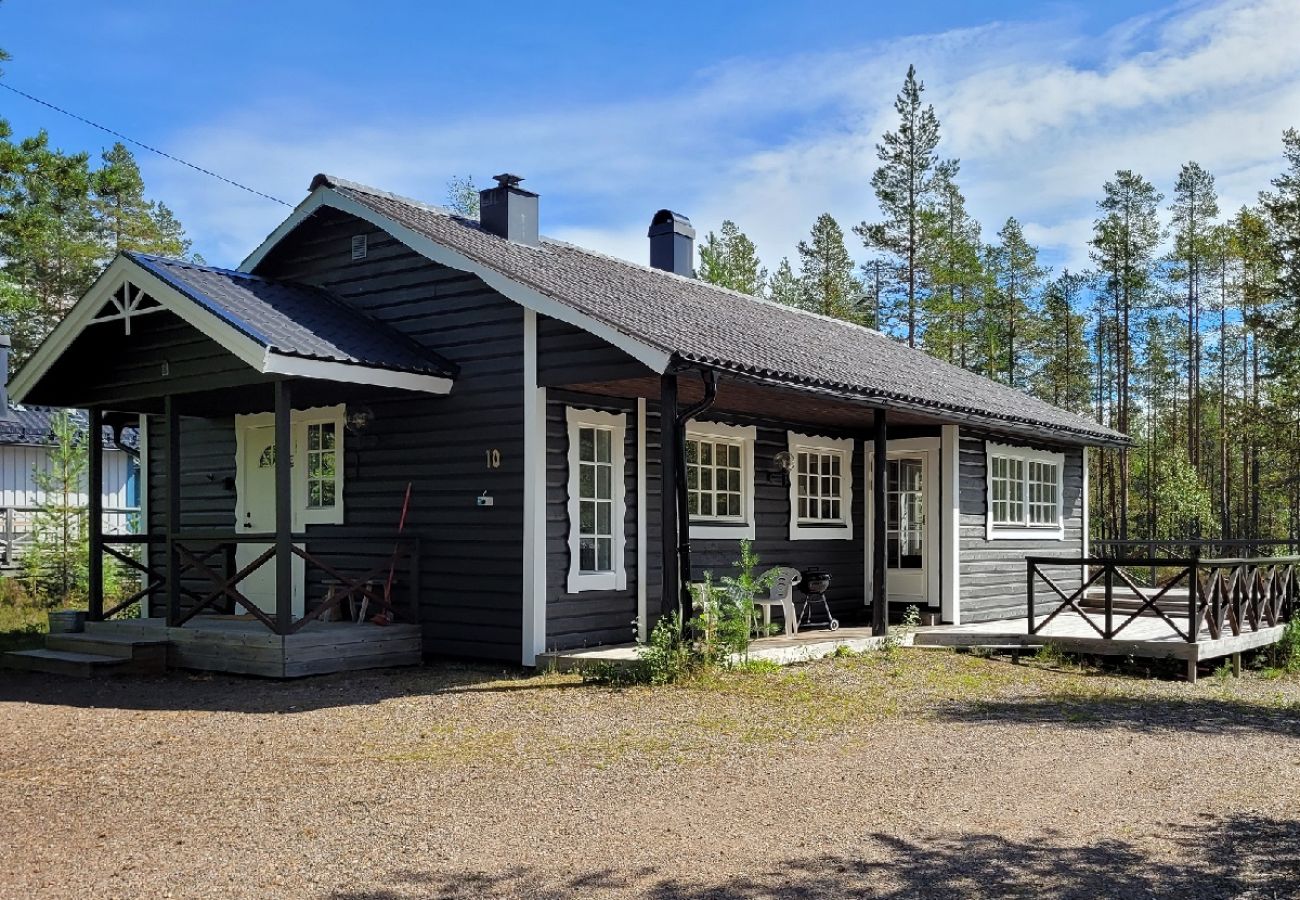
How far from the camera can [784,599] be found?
42.1 ft

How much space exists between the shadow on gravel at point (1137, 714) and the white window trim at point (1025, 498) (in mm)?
5370

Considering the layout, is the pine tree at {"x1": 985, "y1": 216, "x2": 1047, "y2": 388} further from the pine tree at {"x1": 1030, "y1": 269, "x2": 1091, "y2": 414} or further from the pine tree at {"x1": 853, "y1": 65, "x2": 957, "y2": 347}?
the pine tree at {"x1": 853, "y1": 65, "x2": 957, "y2": 347}

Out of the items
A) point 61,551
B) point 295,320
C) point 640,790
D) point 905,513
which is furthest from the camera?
point 61,551

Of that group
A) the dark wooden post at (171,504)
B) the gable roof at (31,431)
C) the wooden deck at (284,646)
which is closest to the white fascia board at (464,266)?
the dark wooden post at (171,504)

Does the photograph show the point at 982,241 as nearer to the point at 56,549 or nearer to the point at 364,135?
the point at 364,135

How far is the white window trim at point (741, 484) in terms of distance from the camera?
12562 millimetres

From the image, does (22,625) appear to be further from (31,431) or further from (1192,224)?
(1192,224)

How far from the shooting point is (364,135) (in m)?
16.1

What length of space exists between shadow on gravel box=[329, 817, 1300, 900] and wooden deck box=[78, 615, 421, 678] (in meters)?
5.83

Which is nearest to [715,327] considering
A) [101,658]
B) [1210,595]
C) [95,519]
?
[1210,595]

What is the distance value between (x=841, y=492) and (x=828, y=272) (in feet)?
83.5

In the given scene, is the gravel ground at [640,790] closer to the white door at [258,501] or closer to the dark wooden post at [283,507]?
the dark wooden post at [283,507]

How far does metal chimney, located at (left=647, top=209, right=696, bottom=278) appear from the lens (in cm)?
1692

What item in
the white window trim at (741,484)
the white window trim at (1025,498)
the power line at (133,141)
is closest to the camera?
the white window trim at (741,484)
